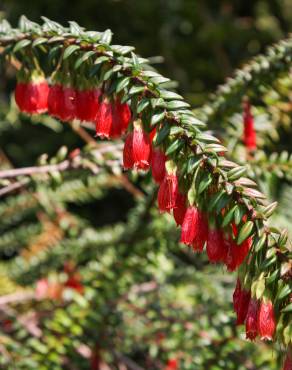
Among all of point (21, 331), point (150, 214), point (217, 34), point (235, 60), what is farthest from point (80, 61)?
point (235, 60)

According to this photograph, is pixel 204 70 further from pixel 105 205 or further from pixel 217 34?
pixel 105 205

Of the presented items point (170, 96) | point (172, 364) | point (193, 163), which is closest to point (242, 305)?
point (193, 163)

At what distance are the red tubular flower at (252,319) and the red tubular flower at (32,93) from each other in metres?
0.58

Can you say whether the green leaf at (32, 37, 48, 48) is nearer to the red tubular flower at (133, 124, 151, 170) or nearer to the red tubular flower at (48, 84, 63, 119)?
the red tubular flower at (48, 84, 63, 119)

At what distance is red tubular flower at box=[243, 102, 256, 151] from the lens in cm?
156

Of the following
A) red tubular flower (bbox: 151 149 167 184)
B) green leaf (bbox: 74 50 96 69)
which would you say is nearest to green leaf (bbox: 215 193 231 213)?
red tubular flower (bbox: 151 149 167 184)

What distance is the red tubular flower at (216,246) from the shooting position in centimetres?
101

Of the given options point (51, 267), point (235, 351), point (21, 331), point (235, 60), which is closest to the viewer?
point (235, 351)

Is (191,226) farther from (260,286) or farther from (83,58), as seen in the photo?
(83,58)

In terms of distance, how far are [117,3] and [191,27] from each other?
40 centimetres

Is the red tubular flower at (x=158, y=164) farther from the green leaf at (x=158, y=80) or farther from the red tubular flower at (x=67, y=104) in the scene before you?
the red tubular flower at (x=67, y=104)

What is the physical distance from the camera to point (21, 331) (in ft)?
5.77

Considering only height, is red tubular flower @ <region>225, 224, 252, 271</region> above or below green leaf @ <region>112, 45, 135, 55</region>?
below

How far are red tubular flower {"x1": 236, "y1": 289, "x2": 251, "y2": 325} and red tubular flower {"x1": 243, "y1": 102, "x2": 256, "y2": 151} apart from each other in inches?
25.3
